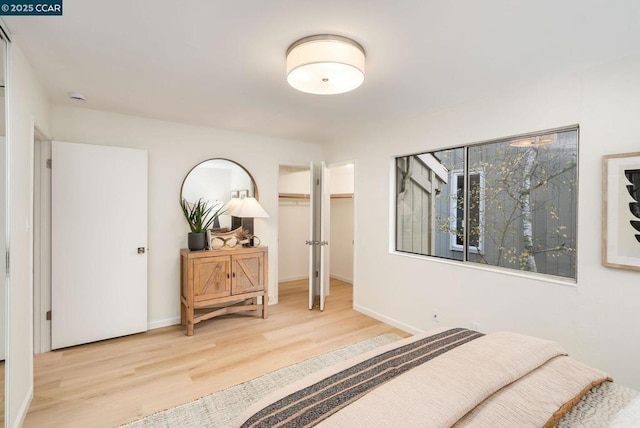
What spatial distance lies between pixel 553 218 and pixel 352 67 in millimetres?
1969

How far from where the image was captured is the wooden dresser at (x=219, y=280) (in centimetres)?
332

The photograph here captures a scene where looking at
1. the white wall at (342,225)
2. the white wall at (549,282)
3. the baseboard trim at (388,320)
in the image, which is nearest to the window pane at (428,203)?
the white wall at (549,282)

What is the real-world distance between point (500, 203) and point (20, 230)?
359 centimetres

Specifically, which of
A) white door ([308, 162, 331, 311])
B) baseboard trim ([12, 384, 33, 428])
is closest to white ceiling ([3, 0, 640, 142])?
white door ([308, 162, 331, 311])

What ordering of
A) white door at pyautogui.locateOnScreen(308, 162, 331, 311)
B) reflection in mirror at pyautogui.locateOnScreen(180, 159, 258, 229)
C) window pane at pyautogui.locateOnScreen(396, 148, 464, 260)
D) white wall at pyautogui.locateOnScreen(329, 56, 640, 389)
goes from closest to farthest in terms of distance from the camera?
1. white wall at pyautogui.locateOnScreen(329, 56, 640, 389)
2. window pane at pyautogui.locateOnScreen(396, 148, 464, 260)
3. reflection in mirror at pyautogui.locateOnScreen(180, 159, 258, 229)
4. white door at pyautogui.locateOnScreen(308, 162, 331, 311)

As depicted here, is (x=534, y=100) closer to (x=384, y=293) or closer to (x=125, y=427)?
(x=384, y=293)

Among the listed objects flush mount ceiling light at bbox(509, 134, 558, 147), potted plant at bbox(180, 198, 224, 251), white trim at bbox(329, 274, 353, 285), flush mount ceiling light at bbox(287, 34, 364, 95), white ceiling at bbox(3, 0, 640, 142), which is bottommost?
white trim at bbox(329, 274, 353, 285)

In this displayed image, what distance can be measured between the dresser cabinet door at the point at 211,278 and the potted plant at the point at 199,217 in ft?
0.76

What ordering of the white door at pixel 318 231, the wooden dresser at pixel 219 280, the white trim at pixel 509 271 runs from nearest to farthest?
1. the white trim at pixel 509 271
2. the wooden dresser at pixel 219 280
3. the white door at pixel 318 231

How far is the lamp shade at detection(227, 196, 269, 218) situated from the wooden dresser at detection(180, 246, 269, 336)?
416 millimetres

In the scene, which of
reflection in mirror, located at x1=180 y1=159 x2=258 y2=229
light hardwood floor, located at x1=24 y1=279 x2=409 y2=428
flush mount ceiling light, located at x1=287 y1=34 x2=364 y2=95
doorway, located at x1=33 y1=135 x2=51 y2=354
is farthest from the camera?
reflection in mirror, located at x1=180 y1=159 x2=258 y2=229

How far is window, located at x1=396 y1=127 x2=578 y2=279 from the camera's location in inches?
93.4

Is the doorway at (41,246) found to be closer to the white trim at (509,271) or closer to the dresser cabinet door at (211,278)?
the dresser cabinet door at (211,278)

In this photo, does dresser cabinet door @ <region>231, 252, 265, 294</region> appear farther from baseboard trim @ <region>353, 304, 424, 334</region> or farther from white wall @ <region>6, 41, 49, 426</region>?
white wall @ <region>6, 41, 49, 426</region>
